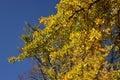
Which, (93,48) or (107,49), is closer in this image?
(93,48)

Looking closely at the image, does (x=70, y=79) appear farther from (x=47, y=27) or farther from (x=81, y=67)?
(x=47, y=27)

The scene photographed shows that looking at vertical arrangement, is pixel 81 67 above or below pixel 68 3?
below

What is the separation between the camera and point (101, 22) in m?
11.1

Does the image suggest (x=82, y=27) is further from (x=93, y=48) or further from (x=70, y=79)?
(x=70, y=79)

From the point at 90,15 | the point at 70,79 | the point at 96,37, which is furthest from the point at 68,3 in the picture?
the point at 70,79

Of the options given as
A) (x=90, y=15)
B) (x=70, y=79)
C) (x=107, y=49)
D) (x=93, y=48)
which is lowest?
(x=70, y=79)

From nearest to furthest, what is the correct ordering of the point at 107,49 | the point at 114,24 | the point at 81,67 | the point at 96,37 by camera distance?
1. the point at 96,37
2. the point at 81,67
3. the point at 114,24
4. the point at 107,49

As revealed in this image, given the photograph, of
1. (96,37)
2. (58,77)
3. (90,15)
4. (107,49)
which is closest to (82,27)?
(90,15)

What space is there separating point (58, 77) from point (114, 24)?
12.3m

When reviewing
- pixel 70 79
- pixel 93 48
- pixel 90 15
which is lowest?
pixel 70 79

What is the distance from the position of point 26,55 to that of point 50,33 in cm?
102

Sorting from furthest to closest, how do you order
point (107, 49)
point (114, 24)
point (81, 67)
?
point (107, 49)
point (114, 24)
point (81, 67)

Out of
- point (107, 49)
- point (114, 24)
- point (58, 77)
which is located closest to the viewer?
point (114, 24)

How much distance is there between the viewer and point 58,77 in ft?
79.4
